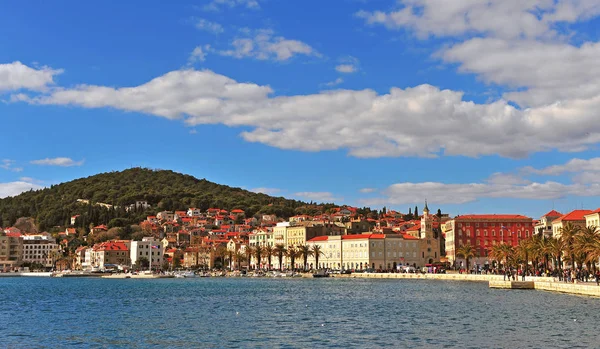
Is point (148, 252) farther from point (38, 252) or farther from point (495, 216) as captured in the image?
point (495, 216)

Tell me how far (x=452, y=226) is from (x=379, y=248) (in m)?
15.0

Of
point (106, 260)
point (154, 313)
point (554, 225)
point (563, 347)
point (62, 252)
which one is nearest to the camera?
point (563, 347)

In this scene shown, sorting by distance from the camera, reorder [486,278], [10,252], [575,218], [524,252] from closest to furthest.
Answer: [524,252], [486,278], [575,218], [10,252]

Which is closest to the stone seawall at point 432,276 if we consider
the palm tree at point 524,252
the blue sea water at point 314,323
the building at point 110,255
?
the palm tree at point 524,252

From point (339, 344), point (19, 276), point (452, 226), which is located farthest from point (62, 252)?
point (339, 344)

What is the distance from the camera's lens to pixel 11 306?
56.9 m

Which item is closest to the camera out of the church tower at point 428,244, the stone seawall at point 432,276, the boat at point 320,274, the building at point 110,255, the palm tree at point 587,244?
the palm tree at point 587,244

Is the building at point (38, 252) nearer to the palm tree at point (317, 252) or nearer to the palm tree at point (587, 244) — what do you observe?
the palm tree at point (317, 252)

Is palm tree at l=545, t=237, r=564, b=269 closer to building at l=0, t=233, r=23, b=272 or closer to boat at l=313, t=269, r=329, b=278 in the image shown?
boat at l=313, t=269, r=329, b=278

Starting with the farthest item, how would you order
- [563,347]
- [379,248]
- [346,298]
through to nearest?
[379,248] < [346,298] < [563,347]

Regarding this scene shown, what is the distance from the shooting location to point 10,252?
195250mm

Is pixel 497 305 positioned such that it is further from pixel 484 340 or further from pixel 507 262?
pixel 507 262

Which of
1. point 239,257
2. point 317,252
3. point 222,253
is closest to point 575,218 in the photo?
point 317,252

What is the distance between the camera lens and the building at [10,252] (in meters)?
192
